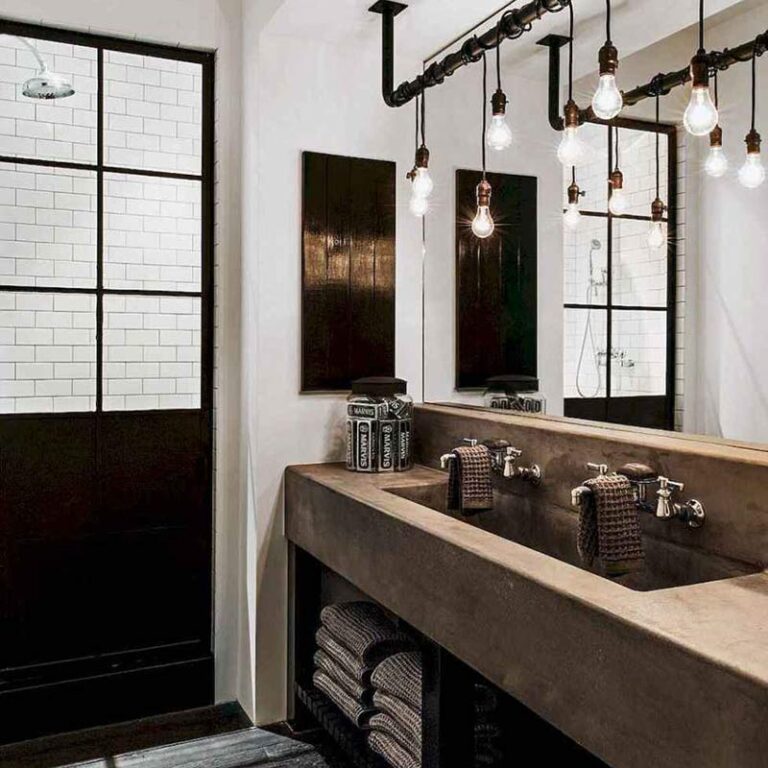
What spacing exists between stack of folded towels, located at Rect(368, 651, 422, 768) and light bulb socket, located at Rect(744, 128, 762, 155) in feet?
4.88

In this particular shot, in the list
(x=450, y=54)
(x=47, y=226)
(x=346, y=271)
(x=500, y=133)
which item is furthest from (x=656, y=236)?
(x=47, y=226)

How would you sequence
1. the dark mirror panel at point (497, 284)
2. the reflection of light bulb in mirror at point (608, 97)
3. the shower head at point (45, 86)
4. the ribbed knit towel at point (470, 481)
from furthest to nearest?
the shower head at point (45, 86) < the dark mirror panel at point (497, 284) < the ribbed knit towel at point (470, 481) < the reflection of light bulb in mirror at point (608, 97)

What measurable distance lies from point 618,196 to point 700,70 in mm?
409

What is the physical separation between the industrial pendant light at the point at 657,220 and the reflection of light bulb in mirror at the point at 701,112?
0.21 metres

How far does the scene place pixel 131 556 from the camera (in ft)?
9.25

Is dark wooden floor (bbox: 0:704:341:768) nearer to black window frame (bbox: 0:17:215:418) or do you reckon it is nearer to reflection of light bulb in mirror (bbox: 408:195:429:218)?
black window frame (bbox: 0:17:215:418)

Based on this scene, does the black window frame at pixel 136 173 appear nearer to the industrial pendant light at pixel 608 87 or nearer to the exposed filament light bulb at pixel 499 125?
the exposed filament light bulb at pixel 499 125

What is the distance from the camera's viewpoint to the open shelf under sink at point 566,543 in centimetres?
162

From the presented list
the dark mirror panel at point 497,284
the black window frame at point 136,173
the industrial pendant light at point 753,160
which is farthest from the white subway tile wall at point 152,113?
the industrial pendant light at point 753,160

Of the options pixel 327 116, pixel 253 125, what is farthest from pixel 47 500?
pixel 327 116

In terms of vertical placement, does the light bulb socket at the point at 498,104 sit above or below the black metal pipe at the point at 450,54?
below

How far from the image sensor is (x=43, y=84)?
2.59 m

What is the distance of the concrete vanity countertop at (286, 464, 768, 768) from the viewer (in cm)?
105

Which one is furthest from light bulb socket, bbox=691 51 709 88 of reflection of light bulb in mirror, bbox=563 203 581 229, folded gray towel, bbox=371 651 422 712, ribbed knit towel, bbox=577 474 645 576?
folded gray towel, bbox=371 651 422 712
